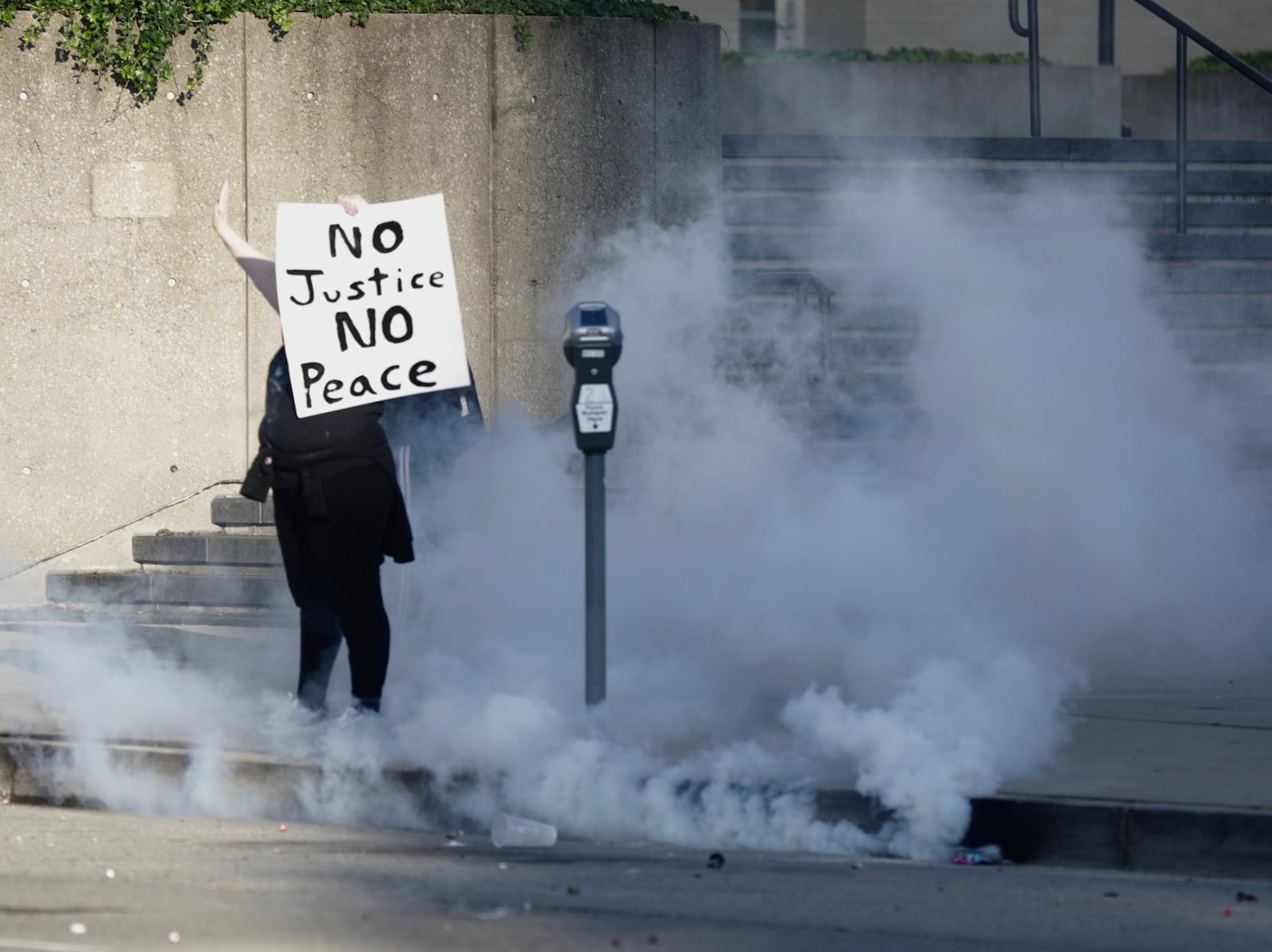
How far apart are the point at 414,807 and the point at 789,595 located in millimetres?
2443

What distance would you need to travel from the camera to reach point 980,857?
5227 mm

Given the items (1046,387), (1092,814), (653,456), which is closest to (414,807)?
(1092,814)

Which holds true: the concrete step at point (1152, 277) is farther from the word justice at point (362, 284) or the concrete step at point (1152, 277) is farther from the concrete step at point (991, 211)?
the word justice at point (362, 284)

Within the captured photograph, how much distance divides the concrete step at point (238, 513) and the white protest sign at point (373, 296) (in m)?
3.63

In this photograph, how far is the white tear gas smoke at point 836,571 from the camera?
558cm

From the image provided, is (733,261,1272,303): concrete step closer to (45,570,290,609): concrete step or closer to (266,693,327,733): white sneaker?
(45,570,290,609): concrete step

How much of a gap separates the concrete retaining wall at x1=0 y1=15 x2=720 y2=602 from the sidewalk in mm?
2519

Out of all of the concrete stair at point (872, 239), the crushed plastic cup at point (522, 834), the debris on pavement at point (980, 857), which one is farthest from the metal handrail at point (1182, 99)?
the crushed plastic cup at point (522, 834)

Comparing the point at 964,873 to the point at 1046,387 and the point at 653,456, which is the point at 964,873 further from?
the point at 1046,387

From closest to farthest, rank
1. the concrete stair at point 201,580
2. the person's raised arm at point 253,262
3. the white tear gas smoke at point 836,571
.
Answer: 1. the white tear gas smoke at point 836,571
2. the person's raised arm at point 253,262
3. the concrete stair at point 201,580

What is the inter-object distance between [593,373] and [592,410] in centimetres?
11

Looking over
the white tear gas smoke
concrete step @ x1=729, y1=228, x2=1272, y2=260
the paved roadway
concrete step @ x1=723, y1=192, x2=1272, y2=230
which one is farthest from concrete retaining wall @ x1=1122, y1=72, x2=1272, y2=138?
the paved roadway

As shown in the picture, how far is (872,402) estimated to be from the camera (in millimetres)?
9453

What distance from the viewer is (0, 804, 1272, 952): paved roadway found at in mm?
4461
